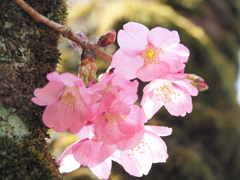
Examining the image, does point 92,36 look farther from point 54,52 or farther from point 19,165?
point 19,165

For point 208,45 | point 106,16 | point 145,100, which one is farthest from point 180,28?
point 145,100

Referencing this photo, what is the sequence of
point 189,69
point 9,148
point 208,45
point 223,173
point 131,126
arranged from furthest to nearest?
point 208,45 < point 189,69 < point 223,173 < point 131,126 < point 9,148

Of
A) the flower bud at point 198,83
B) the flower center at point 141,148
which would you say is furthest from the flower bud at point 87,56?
the flower bud at point 198,83

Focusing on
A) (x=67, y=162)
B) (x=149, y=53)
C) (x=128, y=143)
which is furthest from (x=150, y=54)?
(x=67, y=162)

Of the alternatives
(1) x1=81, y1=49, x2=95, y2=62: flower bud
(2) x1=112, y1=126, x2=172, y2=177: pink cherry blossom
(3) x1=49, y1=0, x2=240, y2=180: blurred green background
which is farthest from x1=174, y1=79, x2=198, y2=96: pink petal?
(3) x1=49, y1=0, x2=240, y2=180: blurred green background

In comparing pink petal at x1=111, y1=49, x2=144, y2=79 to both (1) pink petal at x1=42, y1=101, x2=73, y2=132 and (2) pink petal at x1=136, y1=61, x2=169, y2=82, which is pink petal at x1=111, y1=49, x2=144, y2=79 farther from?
(1) pink petal at x1=42, y1=101, x2=73, y2=132

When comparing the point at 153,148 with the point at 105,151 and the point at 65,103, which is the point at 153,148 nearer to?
the point at 105,151
